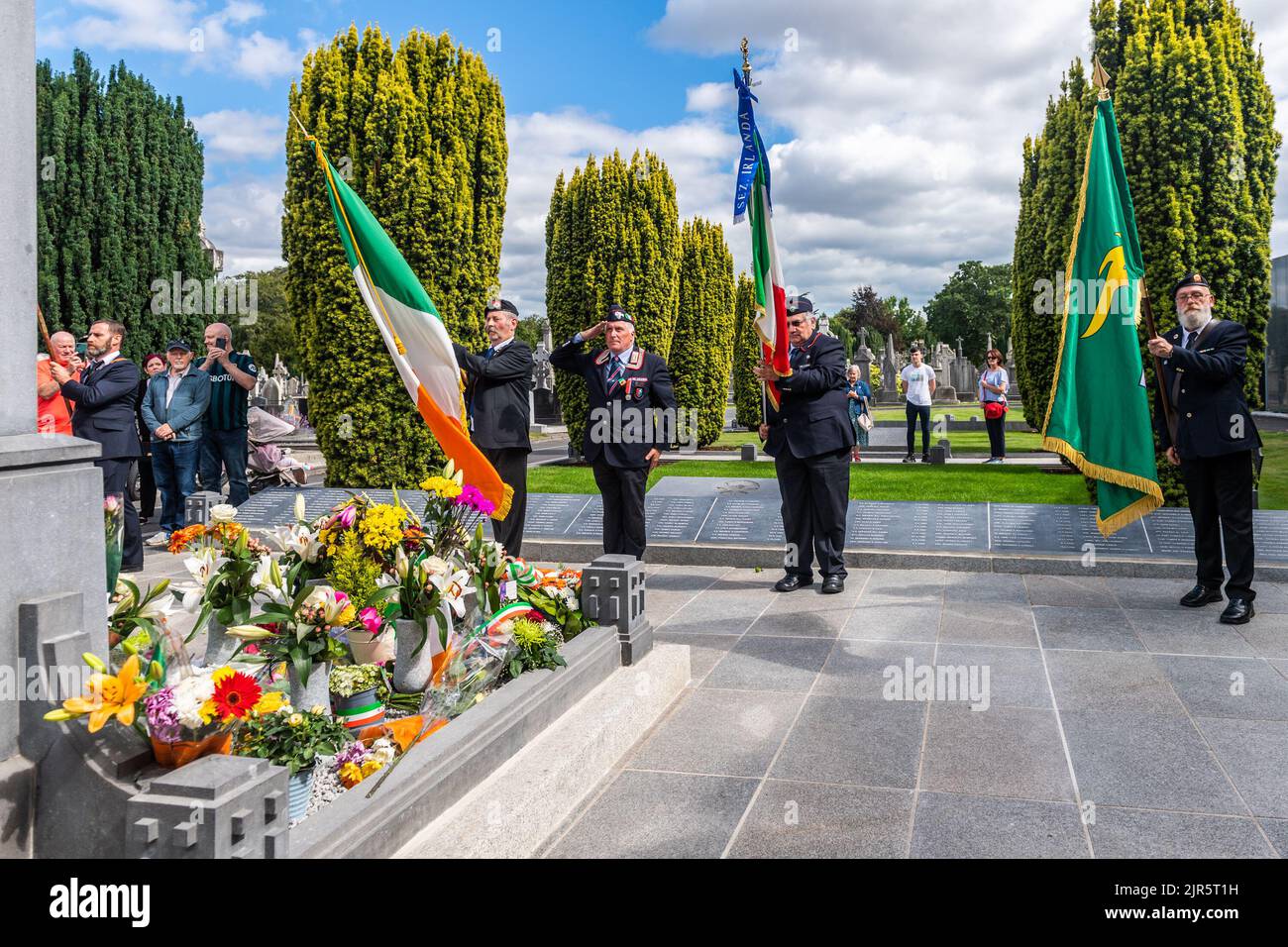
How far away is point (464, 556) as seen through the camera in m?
4.48

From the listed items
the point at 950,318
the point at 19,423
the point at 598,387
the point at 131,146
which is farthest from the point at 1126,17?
the point at 950,318

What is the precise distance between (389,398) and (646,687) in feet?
22.3

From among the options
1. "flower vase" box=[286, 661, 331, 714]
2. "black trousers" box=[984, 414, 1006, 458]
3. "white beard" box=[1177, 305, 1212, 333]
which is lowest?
"flower vase" box=[286, 661, 331, 714]

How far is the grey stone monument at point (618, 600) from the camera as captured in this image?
4.80m

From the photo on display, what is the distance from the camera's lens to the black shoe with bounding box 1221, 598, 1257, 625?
609cm

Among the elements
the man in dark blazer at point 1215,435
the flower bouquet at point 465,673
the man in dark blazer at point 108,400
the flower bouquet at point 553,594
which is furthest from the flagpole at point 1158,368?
the man in dark blazer at point 108,400

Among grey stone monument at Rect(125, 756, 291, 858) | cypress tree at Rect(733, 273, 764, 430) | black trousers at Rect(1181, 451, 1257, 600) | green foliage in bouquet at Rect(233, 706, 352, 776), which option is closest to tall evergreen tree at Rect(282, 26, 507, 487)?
black trousers at Rect(1181, 451, 1257, 600)

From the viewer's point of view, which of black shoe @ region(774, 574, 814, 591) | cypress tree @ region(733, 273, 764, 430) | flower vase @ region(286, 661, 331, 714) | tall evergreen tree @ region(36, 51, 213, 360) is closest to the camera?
flower vase @ region(286, 661, 331, 714)

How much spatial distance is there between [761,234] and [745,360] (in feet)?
68.3

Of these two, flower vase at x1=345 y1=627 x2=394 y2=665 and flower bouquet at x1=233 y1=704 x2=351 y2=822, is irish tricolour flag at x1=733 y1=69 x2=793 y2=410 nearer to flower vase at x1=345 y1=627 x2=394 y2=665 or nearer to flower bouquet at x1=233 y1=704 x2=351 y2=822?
flower vase at x1=345 y1=627 x2=394 y2=665

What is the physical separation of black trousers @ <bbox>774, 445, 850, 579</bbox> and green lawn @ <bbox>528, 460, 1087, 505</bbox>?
219 cm

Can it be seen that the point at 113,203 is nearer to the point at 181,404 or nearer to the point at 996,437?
the point at 181,404

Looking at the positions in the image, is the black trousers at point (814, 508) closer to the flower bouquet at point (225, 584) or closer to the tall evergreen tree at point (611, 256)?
the flower bouquet at point (225, 584)

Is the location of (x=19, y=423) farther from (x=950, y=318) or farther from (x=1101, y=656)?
(x=950, y=318)
